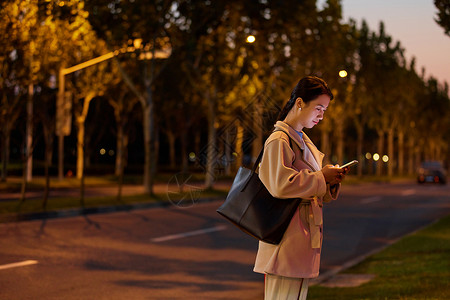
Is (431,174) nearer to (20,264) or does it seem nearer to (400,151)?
(400,151)

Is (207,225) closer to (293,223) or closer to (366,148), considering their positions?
(293,223)

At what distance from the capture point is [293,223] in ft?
12.2

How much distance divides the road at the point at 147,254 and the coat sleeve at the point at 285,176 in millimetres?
4485

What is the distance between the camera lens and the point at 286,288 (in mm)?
3736

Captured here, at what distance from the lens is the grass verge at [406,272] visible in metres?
7.48

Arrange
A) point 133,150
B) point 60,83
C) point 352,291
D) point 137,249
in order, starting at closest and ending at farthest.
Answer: point 352,291, point 137,249, point 60,83, point 133,150

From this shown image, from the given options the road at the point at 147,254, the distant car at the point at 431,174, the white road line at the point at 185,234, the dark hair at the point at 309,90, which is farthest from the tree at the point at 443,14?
the distant car at the point at 431,174

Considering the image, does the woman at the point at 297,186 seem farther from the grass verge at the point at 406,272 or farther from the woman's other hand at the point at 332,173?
the grass verge at the point at 406,272

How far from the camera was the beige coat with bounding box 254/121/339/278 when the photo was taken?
3.58 metres

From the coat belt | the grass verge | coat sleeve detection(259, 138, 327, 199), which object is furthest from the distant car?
coat sleeve detection(259, 138, 327, 199)

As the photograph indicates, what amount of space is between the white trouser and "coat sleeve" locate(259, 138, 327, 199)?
1.69 feet

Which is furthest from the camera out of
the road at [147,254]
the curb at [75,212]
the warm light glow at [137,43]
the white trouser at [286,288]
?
the warm light glow at [137,43]

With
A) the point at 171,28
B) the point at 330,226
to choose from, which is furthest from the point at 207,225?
the point at 171,28

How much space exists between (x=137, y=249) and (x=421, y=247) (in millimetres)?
5151
